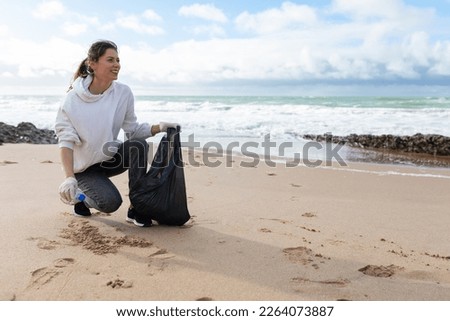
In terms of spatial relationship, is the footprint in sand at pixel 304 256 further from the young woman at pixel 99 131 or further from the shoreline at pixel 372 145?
the shoreline at pixel 372 145

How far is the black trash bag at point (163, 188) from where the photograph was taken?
328 centimetres

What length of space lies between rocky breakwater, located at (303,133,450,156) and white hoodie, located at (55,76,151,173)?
7315 millimetres

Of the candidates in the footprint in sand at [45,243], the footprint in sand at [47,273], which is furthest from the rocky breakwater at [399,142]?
the footprint in sand at [47,273]

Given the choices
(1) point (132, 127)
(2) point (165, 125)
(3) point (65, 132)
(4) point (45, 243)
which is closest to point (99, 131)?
(3) point (65, 132)

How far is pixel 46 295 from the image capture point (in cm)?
223

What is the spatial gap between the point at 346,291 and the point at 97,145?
202 cm

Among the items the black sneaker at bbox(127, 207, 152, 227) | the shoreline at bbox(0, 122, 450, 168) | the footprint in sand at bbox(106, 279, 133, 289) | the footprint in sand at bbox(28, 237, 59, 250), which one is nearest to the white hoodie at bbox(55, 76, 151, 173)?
the black sneaker at bbox(127, 207, 152, 227)

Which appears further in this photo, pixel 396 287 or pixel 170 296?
pixel 396 287

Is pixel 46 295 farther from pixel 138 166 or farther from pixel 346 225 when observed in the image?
pixel 346 225

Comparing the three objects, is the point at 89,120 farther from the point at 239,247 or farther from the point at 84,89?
the point at 239,247

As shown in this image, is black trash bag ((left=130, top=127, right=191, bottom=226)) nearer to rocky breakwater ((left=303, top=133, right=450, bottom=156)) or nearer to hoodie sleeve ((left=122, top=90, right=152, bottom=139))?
hoodie sleeve ((left=122, top=90, right=152, bottom=139))

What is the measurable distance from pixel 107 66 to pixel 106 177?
0.87 m

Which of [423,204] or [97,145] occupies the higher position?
[97,145]
